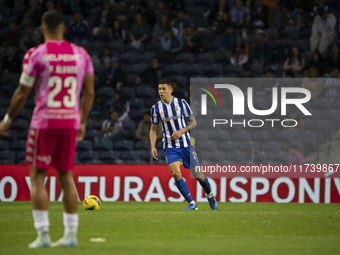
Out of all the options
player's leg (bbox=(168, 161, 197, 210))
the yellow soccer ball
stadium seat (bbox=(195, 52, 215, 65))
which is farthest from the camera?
stadium seat (bbox=(195, 52, 215, 65))

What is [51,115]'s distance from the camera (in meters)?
4.54

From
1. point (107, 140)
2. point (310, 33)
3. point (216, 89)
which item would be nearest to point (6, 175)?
point (107, 140)

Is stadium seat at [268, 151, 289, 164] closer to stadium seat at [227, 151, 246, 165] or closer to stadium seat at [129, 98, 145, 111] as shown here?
stadium seat at [227, 151, 246, 165]

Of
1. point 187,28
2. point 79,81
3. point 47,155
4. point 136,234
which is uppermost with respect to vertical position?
point 187,28

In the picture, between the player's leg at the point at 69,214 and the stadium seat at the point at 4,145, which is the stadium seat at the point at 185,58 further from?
the player's leg at the point at 69,214

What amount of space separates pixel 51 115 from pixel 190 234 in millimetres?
2190

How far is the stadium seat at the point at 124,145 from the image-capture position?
14.6 meters

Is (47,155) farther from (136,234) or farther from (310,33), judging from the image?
(310,33)

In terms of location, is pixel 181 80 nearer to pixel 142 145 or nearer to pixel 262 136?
pixel 142 145

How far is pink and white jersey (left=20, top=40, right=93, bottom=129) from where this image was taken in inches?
179

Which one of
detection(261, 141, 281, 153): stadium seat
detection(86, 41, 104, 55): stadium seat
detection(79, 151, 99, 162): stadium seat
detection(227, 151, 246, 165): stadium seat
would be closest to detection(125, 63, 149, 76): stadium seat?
detection(86, 41, 104, 55): stadium seat

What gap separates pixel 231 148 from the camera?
14641 millimetres

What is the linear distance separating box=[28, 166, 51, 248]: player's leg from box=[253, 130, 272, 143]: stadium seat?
1076 cm

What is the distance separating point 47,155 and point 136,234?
1.71 metres
